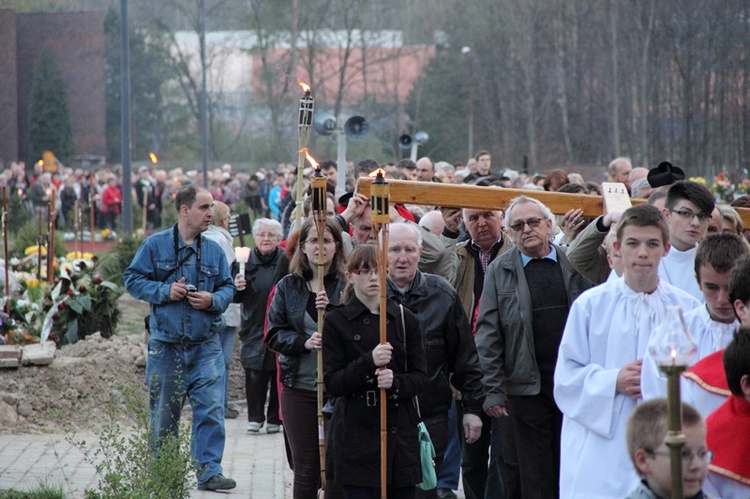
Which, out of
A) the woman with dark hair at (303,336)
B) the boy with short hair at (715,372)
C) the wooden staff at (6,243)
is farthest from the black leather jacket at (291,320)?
the wooden staff at (6,243)

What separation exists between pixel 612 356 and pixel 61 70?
57877 millimetres

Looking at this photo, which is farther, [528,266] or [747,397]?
[528,266]

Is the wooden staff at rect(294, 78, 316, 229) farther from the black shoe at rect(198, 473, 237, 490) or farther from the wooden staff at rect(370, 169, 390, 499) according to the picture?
the wooden staff at rect(370, 169, 390, 499)

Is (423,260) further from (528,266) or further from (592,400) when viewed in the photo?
(592,400)

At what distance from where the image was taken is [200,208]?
8203 millimetres

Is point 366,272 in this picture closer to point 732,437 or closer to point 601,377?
point 601,377

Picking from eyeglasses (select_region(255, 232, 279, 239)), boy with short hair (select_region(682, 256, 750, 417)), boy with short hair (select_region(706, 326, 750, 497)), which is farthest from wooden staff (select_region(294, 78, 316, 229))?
boy with short hair (select_region(706, 326, 750, 497))

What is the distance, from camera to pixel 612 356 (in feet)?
16.3

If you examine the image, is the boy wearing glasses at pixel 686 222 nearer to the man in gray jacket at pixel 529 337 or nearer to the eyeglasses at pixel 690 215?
the eyeglasses at pixel 690 215

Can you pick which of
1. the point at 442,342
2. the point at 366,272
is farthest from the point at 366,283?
the point at 442,342

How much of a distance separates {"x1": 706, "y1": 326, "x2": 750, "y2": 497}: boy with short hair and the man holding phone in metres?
4.78

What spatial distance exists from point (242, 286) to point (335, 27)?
50.5m

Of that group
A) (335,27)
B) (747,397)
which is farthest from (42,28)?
(747,397)

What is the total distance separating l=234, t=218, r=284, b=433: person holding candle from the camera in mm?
10570
